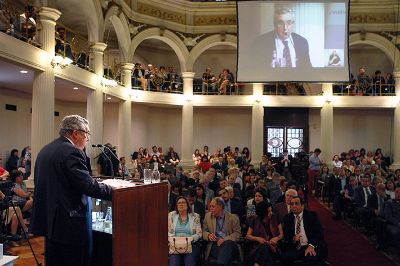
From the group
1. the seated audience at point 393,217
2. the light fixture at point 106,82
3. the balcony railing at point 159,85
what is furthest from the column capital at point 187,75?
the seated audience at point 393,217

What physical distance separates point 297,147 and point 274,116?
1.82 m

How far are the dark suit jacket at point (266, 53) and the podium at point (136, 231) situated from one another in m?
11.9

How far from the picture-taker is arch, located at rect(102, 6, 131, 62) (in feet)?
44.1

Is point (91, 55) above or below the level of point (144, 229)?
above

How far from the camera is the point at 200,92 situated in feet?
58.4

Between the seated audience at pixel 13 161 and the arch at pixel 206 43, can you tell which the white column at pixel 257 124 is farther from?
the seated audience at pixel 13 161

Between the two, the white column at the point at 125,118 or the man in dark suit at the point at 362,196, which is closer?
the man in dark suit at the point at 362,196

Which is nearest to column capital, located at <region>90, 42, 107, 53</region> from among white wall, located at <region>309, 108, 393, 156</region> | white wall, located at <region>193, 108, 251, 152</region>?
white wall, located at <region>193, 108, 251, 152</region>

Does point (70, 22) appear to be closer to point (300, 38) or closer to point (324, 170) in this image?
point (300, 38)

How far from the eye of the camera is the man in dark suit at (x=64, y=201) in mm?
2668

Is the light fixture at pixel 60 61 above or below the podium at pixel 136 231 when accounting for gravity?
above

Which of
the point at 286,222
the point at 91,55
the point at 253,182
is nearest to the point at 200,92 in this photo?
the point at 91,55

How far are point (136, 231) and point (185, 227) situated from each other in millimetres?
2537

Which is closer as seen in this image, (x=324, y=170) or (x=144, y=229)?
(x=144, y=229)
